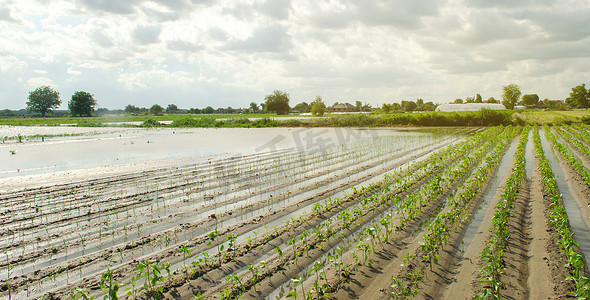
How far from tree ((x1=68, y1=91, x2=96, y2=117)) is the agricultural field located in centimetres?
8422

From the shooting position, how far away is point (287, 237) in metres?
6.54

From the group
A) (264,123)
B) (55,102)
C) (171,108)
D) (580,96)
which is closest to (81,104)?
(55,102)

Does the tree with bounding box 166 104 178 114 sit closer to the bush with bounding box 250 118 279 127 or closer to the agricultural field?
the bush with bounding box 250 118 279 127

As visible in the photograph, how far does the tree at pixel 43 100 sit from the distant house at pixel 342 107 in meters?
77.5

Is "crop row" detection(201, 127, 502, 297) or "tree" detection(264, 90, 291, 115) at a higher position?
"tree" detection(264, 90, 291, 115)

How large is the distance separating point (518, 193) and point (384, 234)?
5.26 meters

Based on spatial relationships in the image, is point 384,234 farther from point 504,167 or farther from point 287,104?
point 287,104

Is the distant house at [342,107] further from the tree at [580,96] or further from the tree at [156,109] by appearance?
the tree at [156,109]

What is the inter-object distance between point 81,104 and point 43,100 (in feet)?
36.2

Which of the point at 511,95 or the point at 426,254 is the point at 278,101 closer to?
the point at 511,95

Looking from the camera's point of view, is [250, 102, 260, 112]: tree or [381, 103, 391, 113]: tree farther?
[250, 102, 260, 112]: tree

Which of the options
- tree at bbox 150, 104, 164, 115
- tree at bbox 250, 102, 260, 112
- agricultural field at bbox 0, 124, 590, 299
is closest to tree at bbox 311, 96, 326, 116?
tree at bbox 250, 102, 260, 112

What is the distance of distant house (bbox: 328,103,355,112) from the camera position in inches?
4376

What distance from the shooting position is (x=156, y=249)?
6066 millimetres
